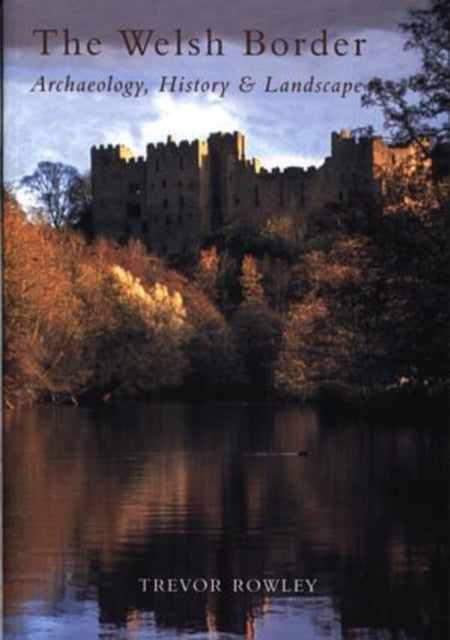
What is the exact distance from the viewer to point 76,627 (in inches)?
391

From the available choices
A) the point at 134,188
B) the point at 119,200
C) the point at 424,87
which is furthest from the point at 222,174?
the point at 424,87

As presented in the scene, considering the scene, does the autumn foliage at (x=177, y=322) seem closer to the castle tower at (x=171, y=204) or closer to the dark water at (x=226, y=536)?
the castle tower at (x=171, y=204)

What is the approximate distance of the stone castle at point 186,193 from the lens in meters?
44.0

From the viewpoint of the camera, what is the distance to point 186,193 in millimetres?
61188

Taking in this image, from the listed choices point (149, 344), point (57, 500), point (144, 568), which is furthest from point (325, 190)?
point (144, 568)

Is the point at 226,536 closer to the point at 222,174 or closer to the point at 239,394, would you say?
the point at 239,394

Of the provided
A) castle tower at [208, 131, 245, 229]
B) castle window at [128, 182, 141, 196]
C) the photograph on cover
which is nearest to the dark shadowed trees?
the photograph on cover

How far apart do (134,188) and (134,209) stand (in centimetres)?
78

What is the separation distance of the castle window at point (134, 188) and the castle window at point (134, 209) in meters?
0.46

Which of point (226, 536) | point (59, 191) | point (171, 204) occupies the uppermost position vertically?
point (171, 204)

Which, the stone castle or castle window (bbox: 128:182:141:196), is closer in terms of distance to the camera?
the stone castle

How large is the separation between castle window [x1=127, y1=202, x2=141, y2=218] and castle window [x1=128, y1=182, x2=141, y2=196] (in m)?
0.46

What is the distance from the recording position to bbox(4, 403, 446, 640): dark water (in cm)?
1007

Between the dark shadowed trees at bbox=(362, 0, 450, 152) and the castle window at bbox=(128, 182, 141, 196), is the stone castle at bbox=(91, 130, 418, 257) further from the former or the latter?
the dark shadowed trees at bbox=(362, 0, 450, 152)
